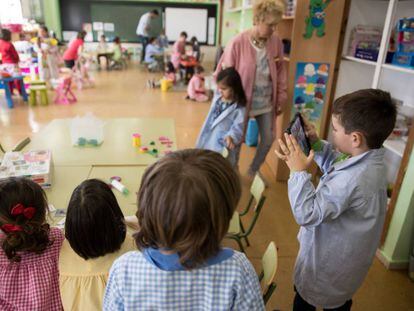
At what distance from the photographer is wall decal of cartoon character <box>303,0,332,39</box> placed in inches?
112

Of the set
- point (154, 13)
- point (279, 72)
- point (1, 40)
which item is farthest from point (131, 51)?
point (279, 72)

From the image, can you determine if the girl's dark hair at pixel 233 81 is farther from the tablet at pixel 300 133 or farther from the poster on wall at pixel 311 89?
the tablet at pixel 300 133

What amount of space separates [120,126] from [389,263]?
2150 millimetres

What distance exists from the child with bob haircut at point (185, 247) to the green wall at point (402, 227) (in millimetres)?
1626

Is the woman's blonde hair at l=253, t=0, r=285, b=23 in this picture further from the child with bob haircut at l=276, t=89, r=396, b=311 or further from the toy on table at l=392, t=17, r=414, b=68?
the child with bob haircut at l=276, t=89, r=396, b=311

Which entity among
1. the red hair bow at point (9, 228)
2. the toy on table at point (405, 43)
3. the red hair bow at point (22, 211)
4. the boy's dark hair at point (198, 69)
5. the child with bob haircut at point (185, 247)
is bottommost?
the boy's dark hair at point (198, 69)

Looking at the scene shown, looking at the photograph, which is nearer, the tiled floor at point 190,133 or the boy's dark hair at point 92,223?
the boy's dark hair at point 92,223

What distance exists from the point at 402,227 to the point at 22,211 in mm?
2072

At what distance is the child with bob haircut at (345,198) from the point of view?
119 cm

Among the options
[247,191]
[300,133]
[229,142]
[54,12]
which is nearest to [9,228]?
[300,133]

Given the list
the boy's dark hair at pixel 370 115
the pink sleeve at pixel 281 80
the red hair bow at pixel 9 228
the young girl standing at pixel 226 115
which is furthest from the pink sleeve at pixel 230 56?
the red hair bow at pixel 9 228

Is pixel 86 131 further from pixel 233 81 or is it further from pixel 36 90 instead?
pixel 36 90

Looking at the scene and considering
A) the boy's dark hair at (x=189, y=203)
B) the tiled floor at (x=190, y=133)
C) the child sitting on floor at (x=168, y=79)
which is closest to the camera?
the boy's dark hair at (x=189, y=203)

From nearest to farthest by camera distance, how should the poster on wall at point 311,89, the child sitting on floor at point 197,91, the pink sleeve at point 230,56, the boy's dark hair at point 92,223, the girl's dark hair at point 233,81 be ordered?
the boy's dark hair at point 92,223 < the girl's dark hair at point 233,81 < the pink sleeve at point 230,56 < the poster on wall at point 311,89 < the child sitting on floor at point 197,91
